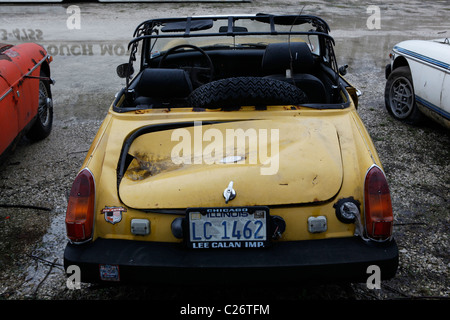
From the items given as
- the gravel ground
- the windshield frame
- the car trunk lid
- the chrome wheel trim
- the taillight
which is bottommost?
the gravel ground

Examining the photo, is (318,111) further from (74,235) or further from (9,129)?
(9,129)

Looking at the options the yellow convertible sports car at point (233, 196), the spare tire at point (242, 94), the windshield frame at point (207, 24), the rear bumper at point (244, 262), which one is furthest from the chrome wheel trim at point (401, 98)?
the rear bumper at point (244, 262)

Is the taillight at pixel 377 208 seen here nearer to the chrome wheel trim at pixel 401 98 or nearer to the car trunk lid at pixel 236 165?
the car trunk lid at pixel 236 165

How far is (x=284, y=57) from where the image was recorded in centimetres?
315

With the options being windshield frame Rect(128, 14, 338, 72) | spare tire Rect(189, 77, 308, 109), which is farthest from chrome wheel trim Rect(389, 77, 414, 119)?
spare tire Rect(189, 77, 308, 109)

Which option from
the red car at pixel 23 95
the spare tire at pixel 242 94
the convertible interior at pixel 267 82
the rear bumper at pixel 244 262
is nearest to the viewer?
the rear bumper at pixel 244 262

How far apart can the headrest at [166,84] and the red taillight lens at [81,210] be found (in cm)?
90

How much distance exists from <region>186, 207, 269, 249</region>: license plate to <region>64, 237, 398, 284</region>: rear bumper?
0.06 m

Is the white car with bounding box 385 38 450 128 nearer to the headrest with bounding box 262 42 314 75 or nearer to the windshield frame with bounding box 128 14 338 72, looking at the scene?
the windshield frame with bounding box 128 14 338 72

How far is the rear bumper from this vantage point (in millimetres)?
2104

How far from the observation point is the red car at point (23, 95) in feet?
13.2

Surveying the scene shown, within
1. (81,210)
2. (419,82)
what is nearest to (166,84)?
(81,210)

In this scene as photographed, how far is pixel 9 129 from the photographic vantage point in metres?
4.07
